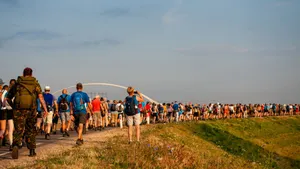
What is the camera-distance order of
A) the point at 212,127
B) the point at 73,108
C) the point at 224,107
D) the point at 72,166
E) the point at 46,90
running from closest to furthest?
the point at 72,166 → the point at 73,108 → the point at 46,90 → the point at 212,127 → the point at 224,107

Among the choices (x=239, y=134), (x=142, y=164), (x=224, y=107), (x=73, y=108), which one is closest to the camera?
(x=142, y=164)

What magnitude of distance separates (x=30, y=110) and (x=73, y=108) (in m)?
3.18

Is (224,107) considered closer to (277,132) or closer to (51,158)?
(277,132)

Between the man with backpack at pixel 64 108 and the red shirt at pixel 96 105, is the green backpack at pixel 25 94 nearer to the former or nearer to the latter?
the man with backpack at pixel 64 108

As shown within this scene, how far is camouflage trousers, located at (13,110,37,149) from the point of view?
32.7 feet

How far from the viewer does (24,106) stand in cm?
1008

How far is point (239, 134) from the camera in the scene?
4331cm

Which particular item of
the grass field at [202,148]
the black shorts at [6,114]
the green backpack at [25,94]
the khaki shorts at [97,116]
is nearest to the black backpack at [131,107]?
the grass field at [202,148]

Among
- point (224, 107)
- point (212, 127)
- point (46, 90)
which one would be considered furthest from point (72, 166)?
point (224, 107)

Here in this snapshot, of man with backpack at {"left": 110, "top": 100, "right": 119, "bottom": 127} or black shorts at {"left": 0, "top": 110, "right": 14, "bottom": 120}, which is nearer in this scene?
black shorts at {"left": 0, "top": 110, "right": 14, "bottom": 120}

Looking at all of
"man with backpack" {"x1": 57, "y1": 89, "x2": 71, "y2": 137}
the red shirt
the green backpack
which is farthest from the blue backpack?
the red shirt

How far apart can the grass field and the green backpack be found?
4.84 feet

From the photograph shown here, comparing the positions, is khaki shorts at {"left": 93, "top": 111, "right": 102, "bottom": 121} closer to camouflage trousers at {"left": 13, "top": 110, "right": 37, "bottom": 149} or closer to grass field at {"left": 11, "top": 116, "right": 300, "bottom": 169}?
grass field at {"left": 11, "top": 116, "right": 300, "bottom": 169}

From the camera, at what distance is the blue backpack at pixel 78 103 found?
1326 cm
